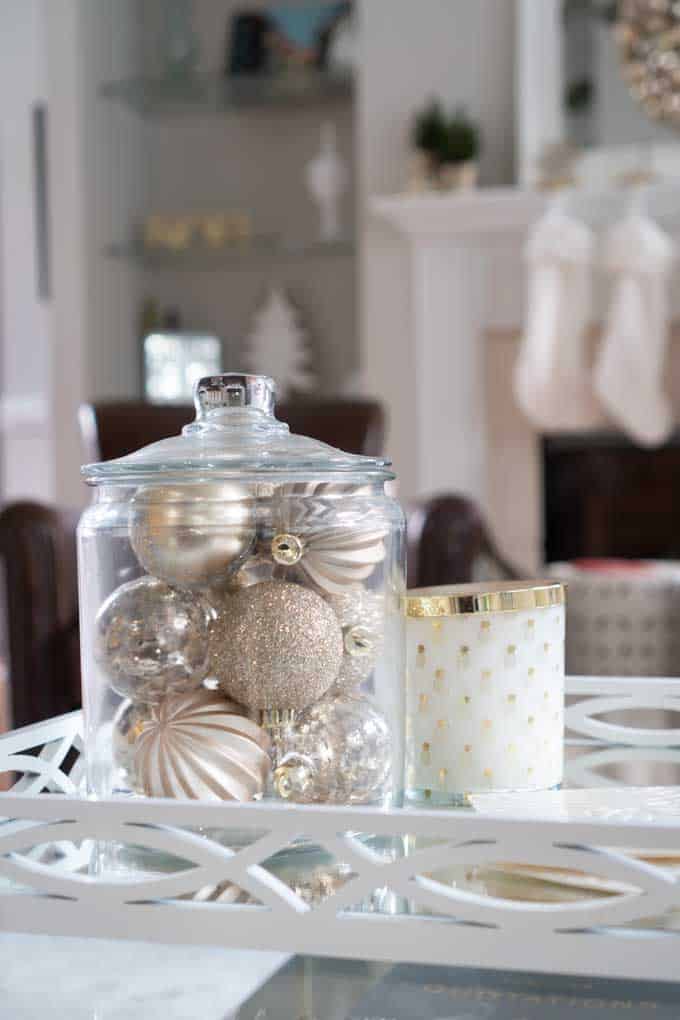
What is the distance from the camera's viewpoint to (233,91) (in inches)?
182

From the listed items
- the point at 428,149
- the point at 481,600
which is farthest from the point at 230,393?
the point at 428,149

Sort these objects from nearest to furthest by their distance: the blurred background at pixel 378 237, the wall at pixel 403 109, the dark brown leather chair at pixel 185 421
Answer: the dark brown leather chair at pixel 185 421
the blurred background at pixel 378 237
the wall at pixel 403 109

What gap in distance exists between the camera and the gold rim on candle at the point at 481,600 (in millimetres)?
739

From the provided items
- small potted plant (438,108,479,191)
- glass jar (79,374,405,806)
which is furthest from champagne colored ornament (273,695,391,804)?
small potted plant (438,108,479,191)

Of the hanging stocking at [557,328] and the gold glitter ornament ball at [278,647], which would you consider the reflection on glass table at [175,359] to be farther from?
the gold glitter ornament ball at [278,647]

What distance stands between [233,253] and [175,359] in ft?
1.35

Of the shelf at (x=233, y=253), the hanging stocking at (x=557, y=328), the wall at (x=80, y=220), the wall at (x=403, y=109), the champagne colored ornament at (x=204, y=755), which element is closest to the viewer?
the champagne colored ornament at (x=204, y=755)

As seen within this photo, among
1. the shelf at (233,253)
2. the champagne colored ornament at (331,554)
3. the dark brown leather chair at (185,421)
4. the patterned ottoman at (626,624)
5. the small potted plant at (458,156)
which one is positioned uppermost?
the small potted plant at (458,156)

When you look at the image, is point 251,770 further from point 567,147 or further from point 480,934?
point 567,147

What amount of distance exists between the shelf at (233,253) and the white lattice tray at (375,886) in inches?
159

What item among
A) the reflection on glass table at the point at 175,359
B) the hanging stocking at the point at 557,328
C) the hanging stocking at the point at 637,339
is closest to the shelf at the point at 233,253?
the reflection on glass table at the point at 175,359

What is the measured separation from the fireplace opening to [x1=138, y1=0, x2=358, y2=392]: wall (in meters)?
0.87

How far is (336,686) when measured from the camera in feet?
2.41

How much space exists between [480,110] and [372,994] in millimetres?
3852
